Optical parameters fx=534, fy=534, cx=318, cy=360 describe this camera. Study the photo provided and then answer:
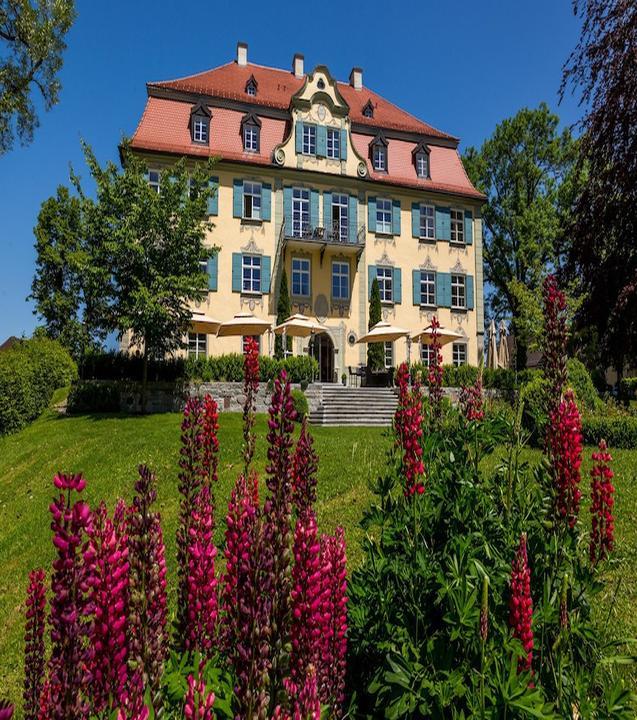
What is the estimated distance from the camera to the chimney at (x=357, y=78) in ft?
111

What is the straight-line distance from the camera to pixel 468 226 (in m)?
→ 30.1

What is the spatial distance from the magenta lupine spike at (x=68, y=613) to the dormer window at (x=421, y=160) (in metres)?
31.0

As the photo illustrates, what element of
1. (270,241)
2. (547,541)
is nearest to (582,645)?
(547,541)

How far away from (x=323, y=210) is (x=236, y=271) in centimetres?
559

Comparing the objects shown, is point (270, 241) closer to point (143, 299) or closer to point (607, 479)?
point (143, 299)

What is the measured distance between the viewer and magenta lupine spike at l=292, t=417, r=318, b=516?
216 centimetres

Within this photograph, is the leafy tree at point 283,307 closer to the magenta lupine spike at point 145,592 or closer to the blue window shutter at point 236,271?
the blue window shutter at point 236,271

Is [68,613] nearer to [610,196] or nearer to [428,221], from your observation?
[610,196]

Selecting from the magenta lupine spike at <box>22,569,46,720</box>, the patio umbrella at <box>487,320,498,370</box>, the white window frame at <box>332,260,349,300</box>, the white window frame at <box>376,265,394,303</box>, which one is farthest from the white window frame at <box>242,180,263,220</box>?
the magenta lupine spike at <box>22,569,46,720</box>

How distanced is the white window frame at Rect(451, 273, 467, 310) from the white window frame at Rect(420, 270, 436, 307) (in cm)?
117

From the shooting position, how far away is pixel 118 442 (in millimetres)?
13523

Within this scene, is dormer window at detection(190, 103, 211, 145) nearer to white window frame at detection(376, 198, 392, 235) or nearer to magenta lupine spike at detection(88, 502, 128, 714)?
white window frame at detection(376, 198, 392, 235)

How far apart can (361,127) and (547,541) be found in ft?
98.4

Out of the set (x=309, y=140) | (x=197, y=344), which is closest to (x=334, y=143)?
(x=309, y=140)
